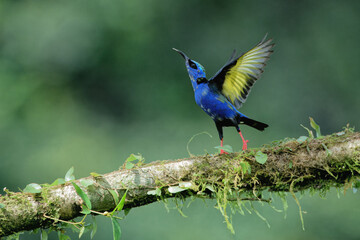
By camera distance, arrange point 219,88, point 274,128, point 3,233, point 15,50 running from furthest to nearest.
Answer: point 15,50 → point 274,128 → point 219,88 → point 3,233

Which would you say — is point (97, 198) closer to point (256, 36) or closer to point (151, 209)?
point (151, 209)

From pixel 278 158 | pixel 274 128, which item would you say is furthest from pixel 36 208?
pixel 274 128

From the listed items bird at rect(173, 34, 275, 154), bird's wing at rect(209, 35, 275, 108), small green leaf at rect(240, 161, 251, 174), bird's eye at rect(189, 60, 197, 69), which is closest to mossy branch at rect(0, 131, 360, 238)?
small green leaf at rect(240, 161, 251, 174)

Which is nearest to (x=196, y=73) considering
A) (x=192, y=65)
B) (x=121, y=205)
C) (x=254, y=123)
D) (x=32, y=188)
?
(x=192, y=65)

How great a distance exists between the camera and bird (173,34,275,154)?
2.52 metres

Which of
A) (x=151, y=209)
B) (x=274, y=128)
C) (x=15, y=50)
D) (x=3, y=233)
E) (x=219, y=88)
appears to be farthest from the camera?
(x=15, y=50)

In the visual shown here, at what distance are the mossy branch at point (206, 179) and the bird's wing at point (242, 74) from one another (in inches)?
23.1

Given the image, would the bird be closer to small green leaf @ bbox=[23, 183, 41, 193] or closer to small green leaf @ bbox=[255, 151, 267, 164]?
small green leaf @ bbox=[255, 151, 267, 164]

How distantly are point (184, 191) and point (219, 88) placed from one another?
0.79 meters

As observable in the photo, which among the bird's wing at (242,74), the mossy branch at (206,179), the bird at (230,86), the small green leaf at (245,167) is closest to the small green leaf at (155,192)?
the mossy branch at (206,179)

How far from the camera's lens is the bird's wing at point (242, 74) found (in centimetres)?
247

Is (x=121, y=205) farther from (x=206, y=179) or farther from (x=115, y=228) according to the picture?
(x=206, y=179)

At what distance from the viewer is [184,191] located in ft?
6.69

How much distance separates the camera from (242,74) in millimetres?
2574
